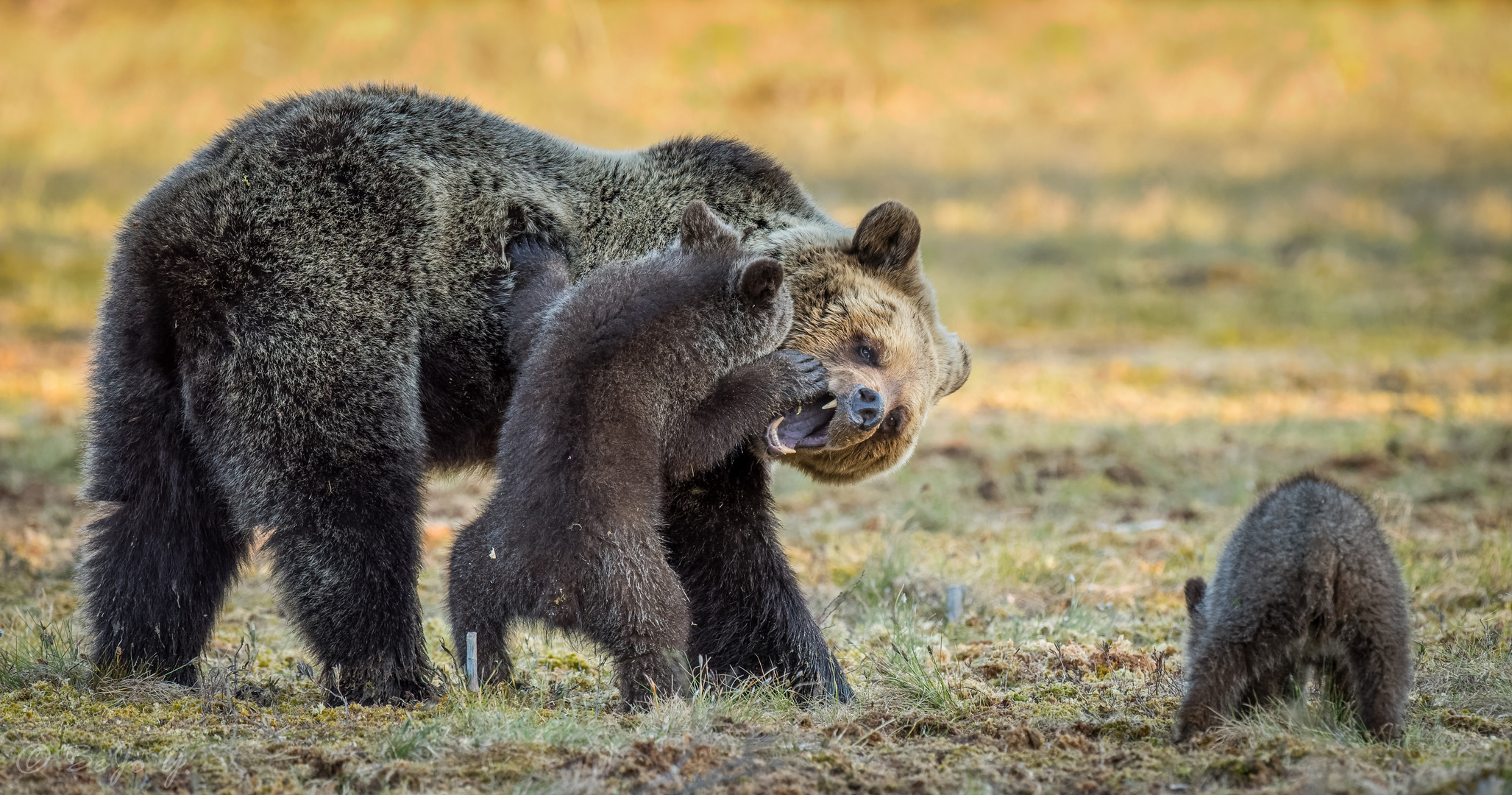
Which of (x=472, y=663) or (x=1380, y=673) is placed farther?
(x=472, y=663)

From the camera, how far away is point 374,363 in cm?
461

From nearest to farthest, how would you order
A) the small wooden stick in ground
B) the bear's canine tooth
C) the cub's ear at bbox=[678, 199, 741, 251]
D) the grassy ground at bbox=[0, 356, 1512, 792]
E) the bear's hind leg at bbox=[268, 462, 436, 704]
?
the grassy ground at bbox=[0, 356, 1512, 792] → the small wooden stick in ground → the bear's hind leg at bbox=[268, 462, 436, 704] → the bear's canine tooth → the cub's ear at bbox=[678, 199, 741, 251]

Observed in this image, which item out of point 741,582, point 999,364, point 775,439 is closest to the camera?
point 775,439

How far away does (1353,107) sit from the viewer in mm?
29188

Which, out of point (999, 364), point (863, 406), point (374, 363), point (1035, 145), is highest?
point (1035, 145)

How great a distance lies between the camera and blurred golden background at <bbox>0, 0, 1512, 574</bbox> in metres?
14.1

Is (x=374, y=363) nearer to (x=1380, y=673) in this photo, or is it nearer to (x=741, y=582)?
(x=741, y=582)

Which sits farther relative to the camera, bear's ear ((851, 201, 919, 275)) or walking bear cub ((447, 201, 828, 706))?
bear's ear ((851, 201, 919, 275))

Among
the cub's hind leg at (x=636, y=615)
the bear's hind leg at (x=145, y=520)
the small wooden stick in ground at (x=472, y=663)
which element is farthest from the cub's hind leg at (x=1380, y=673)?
the bear's hind leg at (x=145, y=520)

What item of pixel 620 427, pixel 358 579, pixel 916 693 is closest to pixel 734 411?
pixel 620 427

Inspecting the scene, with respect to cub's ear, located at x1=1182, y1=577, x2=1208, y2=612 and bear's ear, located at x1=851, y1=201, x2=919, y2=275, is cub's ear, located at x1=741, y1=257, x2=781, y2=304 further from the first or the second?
cub's ear, located at x1=1182, y1=577, x2=1208, y2=612

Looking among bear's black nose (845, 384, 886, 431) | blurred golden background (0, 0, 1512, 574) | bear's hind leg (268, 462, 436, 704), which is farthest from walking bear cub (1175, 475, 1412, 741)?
blurred golden background (0, 0, 1512, 574)

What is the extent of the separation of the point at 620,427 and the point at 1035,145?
80.9ft

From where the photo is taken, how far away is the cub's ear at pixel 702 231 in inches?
192
